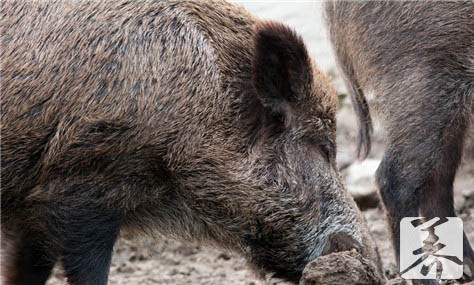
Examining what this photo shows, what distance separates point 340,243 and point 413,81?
3.69ft

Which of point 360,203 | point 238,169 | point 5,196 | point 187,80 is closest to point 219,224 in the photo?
point 238,169

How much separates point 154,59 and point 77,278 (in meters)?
1.09

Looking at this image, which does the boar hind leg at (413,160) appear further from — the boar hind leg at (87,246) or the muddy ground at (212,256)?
the boar hind leg at (87,246)

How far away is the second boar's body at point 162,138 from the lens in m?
4.05

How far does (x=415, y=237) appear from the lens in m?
5.04

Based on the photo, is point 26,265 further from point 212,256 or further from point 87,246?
point 212,256

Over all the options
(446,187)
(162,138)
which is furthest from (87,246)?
(446,187)

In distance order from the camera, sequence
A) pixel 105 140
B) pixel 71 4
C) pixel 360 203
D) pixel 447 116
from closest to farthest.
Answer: pixel 105 140 → pixel 71 4 → pixel 447 116 → pixel 360 203

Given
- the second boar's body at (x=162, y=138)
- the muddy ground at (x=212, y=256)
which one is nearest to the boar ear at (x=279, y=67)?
the second boar's body at (x=162, y=138)

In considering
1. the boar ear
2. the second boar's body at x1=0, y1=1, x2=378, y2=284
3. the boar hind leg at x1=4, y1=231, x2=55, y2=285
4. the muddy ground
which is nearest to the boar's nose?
the second boar's body at x1=0, y1=1, x2=378, y2=284

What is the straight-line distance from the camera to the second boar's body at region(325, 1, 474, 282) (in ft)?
16.1

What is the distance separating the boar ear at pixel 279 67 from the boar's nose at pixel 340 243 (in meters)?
0.65

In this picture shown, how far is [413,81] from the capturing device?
496 cm

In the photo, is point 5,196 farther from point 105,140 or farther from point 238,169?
point 238,169
